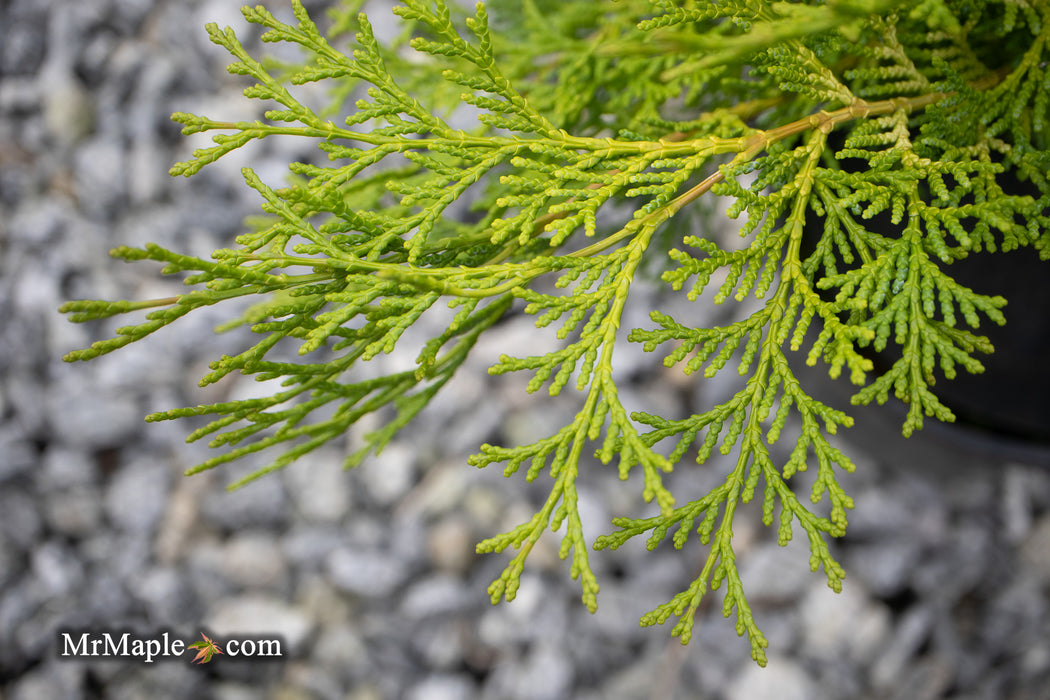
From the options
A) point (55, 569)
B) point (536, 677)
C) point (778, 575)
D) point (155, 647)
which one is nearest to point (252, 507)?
point (155, 647)

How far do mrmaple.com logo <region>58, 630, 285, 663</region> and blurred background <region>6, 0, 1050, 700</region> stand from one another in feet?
0.08

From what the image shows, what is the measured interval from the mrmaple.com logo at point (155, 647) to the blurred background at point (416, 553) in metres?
0.02

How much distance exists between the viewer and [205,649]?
74.6 inches

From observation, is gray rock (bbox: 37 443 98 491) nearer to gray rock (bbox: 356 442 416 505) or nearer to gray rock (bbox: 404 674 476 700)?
gray rock (bbox: 356 442 416 505)

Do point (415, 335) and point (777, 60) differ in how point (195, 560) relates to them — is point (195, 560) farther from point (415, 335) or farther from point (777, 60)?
point (777, 60)

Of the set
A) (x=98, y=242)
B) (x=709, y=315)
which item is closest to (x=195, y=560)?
(x=98, y=242)

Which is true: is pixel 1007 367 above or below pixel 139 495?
above

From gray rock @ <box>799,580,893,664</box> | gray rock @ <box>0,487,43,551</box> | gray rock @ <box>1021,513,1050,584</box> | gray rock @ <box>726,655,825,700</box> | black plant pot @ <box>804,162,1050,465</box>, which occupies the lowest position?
gray rock @ <box>0,487,43,551</box>

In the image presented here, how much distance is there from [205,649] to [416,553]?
585 mm

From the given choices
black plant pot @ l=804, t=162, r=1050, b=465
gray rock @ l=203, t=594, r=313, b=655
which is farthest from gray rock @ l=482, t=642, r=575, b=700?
black plant pot @ l=804, t=162, r=1050, b=465

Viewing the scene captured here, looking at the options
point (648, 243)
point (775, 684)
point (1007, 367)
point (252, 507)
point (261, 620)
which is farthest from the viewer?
point (252, 507)

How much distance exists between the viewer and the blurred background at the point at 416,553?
6.07ft

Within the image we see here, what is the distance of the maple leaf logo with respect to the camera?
1.89m

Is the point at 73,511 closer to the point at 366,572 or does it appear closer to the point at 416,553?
the point at 366,572
